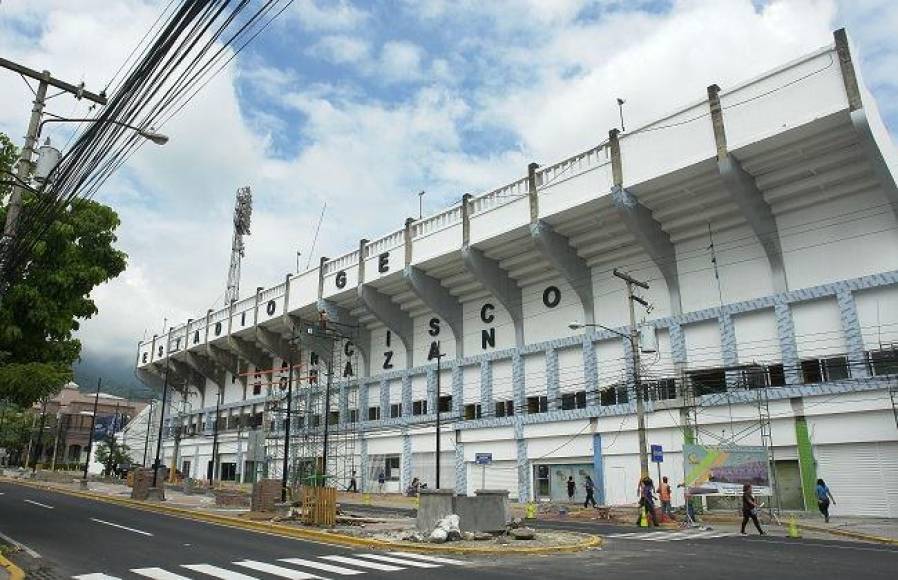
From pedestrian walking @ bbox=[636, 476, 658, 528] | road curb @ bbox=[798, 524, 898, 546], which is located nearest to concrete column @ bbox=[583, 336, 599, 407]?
pedestrian walking @ bbox=[636, 476, 658, 528]

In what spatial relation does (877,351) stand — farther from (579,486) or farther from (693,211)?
(579,486)

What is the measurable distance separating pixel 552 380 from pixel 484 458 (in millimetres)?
5813

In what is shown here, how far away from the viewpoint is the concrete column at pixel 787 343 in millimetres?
27125

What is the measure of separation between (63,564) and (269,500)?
11.6 m

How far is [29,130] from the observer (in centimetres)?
1337

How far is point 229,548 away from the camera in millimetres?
15117

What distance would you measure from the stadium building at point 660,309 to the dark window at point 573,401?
82mm

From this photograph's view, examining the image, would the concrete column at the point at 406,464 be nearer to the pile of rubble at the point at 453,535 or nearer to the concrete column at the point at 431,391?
the concrete column at the point at 431,391

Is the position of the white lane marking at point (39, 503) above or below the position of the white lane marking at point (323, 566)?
above

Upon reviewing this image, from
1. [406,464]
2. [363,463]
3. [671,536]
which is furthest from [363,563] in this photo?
[363,463]

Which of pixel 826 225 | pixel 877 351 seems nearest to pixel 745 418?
pixel 877 351

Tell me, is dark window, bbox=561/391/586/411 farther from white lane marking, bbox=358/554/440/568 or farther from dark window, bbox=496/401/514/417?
white lane marking, bbox=358/554/440/568

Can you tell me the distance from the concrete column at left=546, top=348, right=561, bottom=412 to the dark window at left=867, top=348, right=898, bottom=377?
48.8 ft

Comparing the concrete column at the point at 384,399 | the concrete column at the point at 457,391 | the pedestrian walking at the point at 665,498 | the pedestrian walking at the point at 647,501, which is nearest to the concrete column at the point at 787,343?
the pedestrian walking at the point at 665,498
